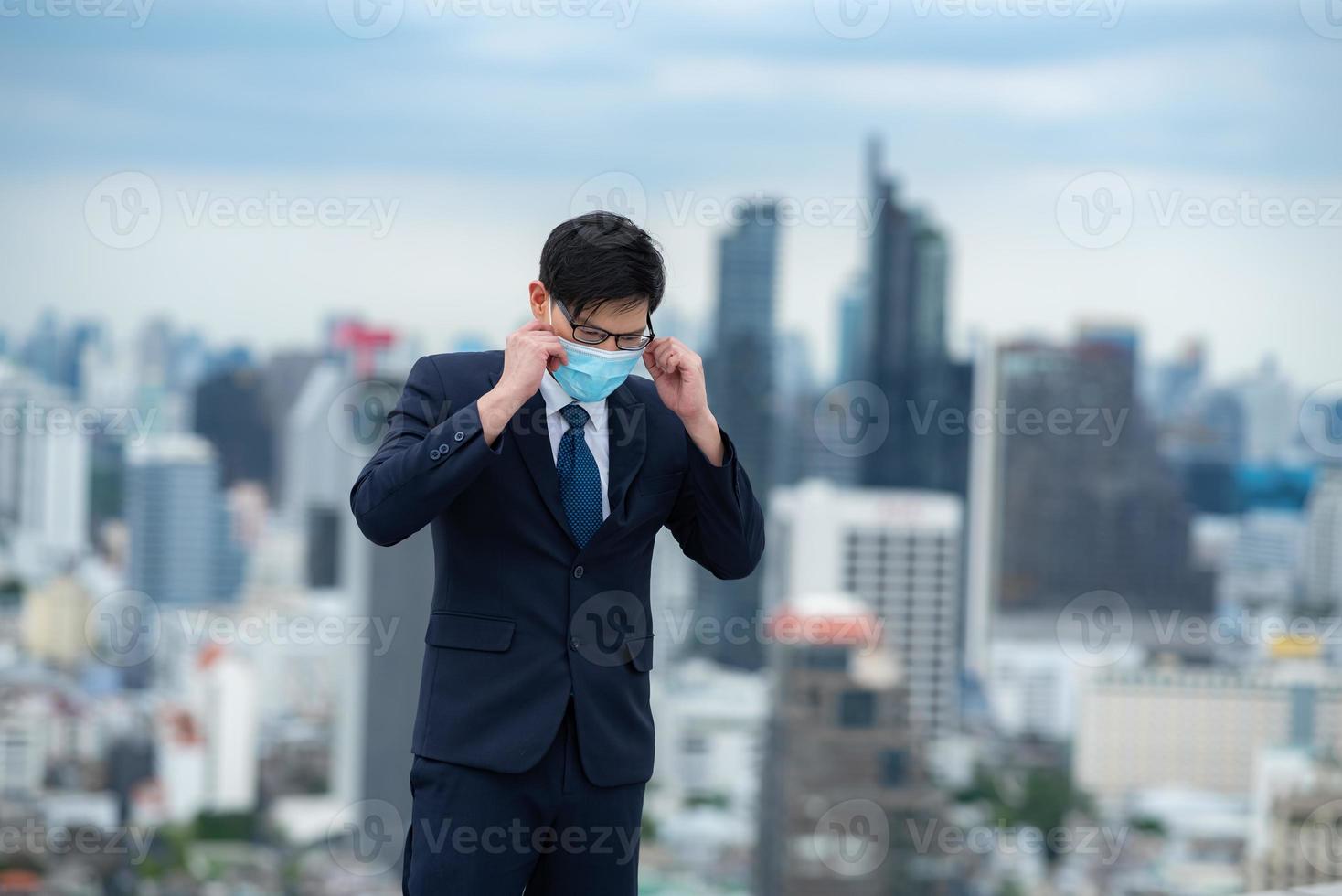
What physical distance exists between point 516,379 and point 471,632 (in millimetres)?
266

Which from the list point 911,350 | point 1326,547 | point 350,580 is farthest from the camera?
point 911,350

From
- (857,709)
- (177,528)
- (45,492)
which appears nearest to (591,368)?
(45,492)

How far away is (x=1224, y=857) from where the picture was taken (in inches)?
1300

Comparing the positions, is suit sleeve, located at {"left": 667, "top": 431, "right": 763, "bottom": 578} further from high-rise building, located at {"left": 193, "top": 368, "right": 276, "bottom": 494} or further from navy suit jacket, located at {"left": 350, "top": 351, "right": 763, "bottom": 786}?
high-rise building, located at {"left": 193, "top": 368, "right": 276, "bottom": 494}

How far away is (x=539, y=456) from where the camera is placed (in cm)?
140

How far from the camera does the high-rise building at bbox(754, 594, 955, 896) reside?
32344 mm

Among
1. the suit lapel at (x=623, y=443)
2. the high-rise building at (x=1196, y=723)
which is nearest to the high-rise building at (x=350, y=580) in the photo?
the high-rise building at (x=1196, y=723)

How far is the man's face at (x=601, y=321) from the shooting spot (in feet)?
4.56

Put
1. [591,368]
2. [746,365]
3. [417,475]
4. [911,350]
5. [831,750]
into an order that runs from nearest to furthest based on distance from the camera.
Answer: [417,475]
[591,368]
[831,750]
[746,365]
[911,350]

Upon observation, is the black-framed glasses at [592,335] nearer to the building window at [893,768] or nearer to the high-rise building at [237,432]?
the building window at [893,768]

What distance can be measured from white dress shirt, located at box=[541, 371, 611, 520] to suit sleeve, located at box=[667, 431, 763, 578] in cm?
9

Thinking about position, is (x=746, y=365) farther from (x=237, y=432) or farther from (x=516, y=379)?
(x=516, y=379)

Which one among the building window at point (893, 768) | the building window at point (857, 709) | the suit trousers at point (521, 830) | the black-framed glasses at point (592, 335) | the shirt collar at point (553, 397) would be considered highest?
the black-framed glasses at point (592, 335)

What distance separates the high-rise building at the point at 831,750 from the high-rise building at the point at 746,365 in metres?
1.66
